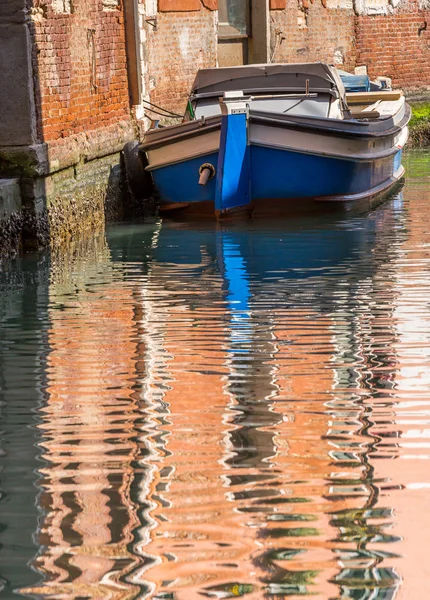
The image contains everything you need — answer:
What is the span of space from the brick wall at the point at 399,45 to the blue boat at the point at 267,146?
632cm

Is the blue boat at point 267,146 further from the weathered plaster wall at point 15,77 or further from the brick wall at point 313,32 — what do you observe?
the brick wall at point 313,32

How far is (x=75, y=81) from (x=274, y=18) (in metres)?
6.21

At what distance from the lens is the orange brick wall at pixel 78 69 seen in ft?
29.7

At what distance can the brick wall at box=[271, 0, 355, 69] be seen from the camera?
15.6m

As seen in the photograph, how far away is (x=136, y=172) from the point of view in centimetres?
1097

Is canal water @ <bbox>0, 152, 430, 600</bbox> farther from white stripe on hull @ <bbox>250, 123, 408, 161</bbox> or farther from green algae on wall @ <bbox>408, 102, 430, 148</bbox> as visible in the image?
green algae on wall @ <bbox>408, 102, 430, 148</bbox>

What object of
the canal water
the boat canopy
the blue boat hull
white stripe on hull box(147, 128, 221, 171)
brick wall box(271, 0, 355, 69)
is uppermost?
brick wall box(271, 0, 355, 69)

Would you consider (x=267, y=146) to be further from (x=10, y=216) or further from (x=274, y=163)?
(x=10, y=216)

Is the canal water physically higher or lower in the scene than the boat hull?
lower

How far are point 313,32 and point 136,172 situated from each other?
6301mm

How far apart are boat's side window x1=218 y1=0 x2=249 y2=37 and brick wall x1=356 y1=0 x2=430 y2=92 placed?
265 cm

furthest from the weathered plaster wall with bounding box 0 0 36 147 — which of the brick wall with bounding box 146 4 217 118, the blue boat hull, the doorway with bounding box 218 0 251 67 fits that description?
the doorway with bounding box 218 0 251 67

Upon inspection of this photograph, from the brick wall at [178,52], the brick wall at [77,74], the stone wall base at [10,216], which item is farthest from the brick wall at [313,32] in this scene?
the stone wall base at [10,216]

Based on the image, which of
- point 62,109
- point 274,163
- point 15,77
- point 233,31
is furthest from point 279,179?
point 233,31
